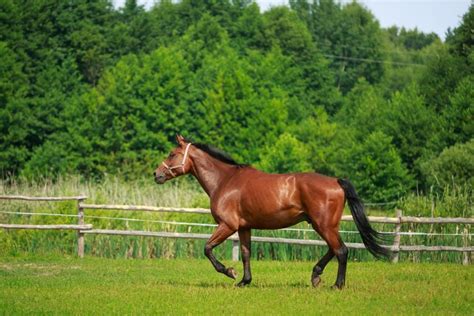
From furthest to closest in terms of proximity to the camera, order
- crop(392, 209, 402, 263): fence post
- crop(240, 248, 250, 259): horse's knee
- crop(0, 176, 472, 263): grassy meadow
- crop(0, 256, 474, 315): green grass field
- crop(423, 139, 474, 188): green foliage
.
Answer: crop(423, 139, 474, 188): green foliage < crop(0, 176, 472, 263): grassy meadow < crop(392, 209, 402, 263): fence post < crop(240, 248, 250, 259): horse's knee < crop(0, 256, 474, 315): green grass field

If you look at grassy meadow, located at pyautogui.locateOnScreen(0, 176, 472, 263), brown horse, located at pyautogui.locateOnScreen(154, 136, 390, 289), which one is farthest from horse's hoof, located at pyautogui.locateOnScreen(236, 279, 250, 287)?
grassy meadow, located at pyautogui.locateOnScreen(0, 176, 472, 263)

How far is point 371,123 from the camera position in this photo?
183 feet

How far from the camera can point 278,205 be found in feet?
48.0

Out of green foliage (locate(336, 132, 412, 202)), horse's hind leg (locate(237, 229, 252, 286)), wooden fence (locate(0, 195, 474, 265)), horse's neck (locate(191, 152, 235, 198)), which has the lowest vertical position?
green foliage (locate(336, 132, 412, 202))

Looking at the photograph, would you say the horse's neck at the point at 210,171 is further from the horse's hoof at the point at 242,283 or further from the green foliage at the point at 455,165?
the green foliage at the point at 455,165

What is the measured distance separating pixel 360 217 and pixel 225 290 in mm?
2269

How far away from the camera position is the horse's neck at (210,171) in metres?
15.4

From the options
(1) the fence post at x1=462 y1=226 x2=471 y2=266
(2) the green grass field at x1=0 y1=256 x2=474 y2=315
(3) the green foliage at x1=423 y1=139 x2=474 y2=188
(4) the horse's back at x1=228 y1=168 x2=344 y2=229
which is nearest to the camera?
(2) the green grass field at x1=0 y1=256 x2=474 y2=315

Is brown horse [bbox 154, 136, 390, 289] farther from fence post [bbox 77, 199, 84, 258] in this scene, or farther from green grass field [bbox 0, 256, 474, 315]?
fence post [bbox 77, 199, 84, 258]

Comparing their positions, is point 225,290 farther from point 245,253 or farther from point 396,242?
point 396,242

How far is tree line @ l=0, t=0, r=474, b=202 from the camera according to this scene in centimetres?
5006

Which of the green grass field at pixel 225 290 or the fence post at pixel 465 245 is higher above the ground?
the green grass field at pixel 225 290

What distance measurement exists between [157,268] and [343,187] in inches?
216

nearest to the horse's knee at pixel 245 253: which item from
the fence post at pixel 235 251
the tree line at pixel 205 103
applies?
the fence post at pixel 235 251
